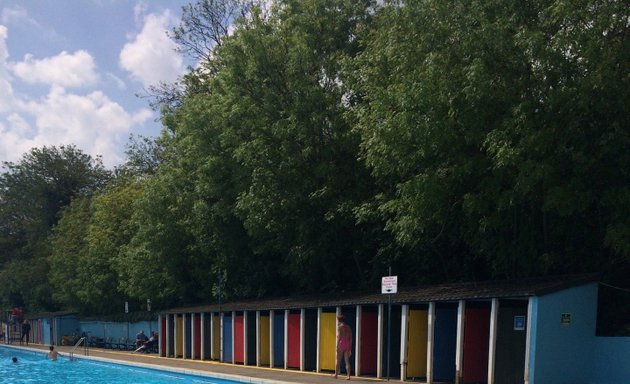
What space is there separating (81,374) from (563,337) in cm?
1847

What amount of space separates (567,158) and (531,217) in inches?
99.2

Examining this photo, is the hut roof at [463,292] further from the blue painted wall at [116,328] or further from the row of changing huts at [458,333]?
the blue painted wall at [116,328]

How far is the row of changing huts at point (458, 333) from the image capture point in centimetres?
1211

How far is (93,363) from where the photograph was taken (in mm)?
27312

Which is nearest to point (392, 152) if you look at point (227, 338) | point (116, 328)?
point (227, 338)

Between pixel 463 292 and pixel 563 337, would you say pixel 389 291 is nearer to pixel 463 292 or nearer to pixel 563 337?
pixel 463 292

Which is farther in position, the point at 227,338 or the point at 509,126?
the point at 227,338

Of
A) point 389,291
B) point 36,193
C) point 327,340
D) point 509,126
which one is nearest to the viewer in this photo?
point 509,126

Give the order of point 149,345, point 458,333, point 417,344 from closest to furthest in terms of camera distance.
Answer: point 458,333 < point 417,344 < point 149,345

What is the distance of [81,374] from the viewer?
23.3 metres

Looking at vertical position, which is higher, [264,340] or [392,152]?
[392,152]

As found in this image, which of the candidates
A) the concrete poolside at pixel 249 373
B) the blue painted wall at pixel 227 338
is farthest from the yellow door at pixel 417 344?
the blue painted wall at pixel 227 338

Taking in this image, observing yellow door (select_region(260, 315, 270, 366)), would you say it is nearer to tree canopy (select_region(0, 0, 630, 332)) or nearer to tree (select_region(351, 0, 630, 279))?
tree canopy (select_region(0, 0, 630, 332))

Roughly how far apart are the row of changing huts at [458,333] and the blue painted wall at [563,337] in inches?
0.8
